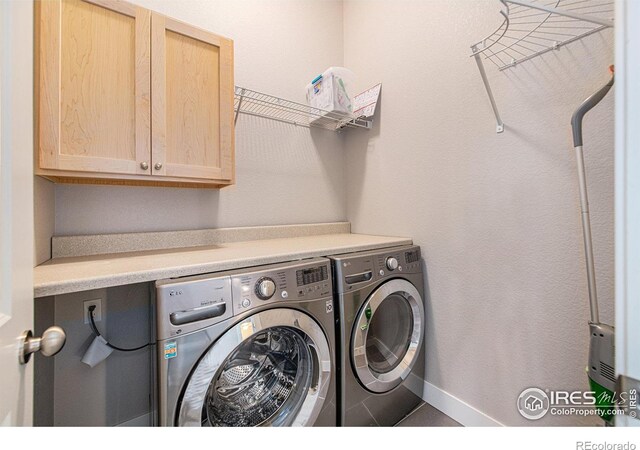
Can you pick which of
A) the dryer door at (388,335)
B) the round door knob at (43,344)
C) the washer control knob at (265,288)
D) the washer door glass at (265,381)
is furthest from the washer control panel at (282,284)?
the round door knob at (43,344)

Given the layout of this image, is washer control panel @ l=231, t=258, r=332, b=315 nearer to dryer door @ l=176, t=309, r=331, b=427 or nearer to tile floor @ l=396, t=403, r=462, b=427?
dryer door @ l=176, t=309, r=331, b=427

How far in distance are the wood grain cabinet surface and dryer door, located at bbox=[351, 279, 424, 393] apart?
3.41ft

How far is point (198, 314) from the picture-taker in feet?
3.02

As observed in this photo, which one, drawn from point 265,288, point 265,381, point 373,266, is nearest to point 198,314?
point 265,288

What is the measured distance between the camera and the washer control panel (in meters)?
1.01

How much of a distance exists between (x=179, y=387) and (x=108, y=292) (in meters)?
0.77

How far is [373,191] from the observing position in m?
1.98

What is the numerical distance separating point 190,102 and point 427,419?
83.9 inches

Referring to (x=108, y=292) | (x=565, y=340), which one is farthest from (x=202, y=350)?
(x=565, y=340)

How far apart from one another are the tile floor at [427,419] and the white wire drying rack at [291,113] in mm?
1913

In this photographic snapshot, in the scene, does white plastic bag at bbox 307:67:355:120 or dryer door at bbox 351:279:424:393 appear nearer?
dryer door at bbox 351:279:424:393

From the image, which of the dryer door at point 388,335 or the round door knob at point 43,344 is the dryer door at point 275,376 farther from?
the round door knob at point 43,344

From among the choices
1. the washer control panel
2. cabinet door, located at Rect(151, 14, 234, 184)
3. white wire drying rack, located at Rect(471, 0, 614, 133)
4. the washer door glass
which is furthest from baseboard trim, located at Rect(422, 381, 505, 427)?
cabinet door, located at Rect(151, 14, 234, 184)
